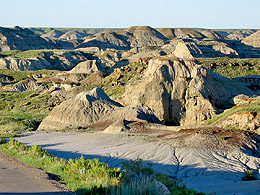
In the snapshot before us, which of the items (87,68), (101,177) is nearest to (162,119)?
(101,177)

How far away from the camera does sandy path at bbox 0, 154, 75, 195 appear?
11.9m

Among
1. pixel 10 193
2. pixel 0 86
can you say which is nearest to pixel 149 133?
pixel 10 193

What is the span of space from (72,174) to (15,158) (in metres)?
4.86

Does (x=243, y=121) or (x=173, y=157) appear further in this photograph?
(x=243, y=121)

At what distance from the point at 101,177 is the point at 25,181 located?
2.39m

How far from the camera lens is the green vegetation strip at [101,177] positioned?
1154cm

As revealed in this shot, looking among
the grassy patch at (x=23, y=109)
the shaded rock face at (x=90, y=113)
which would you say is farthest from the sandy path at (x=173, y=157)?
the grassy patch at (x=23, y=109)

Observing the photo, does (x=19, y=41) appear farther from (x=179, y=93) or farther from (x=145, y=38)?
(x=179, y=93)

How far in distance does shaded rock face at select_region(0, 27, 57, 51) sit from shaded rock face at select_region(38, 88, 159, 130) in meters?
112

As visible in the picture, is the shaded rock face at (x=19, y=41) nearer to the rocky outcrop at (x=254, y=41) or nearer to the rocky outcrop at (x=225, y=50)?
the rocky outcrop at (x=225, y=50)

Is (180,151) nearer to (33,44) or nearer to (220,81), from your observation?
(220,81)

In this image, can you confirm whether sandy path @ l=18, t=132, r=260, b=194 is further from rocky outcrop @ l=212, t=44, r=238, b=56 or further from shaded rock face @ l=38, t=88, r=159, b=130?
rocky outcrop @ l=212, t=44, r=238, b=56

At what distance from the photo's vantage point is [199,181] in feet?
59.8

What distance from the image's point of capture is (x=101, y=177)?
1273 cm
